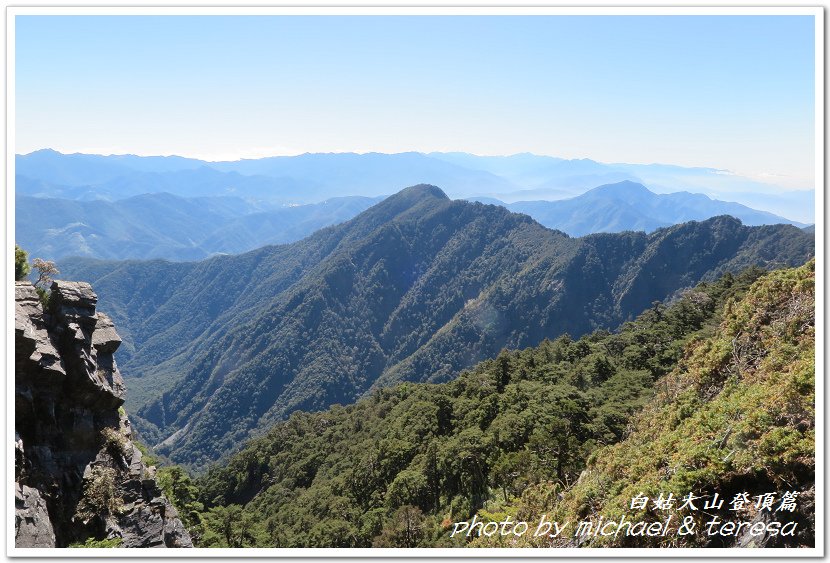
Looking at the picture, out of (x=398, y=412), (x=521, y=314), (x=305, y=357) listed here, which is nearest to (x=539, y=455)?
(x=398, y=412)

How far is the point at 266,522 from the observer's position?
123ft

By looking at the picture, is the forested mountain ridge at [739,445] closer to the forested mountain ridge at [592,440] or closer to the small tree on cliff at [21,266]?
the forested mountain ridge at [592,440]

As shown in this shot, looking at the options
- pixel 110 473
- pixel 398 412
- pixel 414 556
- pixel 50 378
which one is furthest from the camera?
pixel 398 412

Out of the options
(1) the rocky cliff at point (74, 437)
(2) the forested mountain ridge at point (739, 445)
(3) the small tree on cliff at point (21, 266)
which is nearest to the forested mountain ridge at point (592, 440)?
(2) the forested mountain ridge at point (739, 445)

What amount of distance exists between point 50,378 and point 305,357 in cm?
17572

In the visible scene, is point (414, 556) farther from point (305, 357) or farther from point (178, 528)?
point (305, 357)

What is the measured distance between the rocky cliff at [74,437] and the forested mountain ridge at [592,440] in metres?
9.09

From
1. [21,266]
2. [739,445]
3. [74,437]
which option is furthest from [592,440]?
[21,266]

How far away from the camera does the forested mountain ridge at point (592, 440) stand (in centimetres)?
930

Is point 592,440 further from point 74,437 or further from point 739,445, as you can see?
point 74,437

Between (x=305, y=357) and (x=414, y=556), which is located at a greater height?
(x=414, y=556)

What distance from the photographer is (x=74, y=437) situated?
14.9 m
